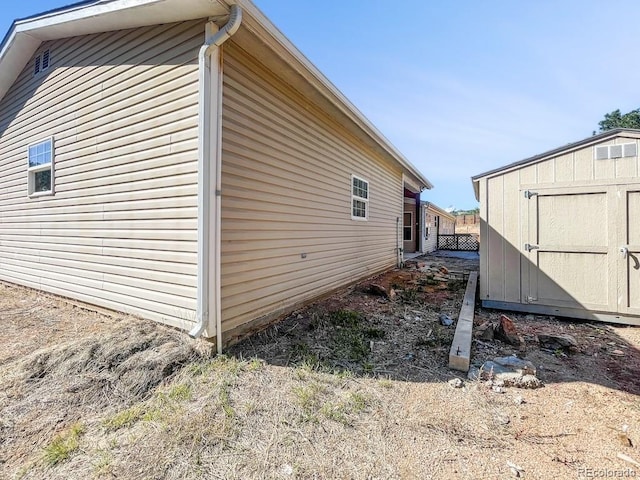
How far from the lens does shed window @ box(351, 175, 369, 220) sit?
6902 mm

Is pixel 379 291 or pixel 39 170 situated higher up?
pixel 39 170

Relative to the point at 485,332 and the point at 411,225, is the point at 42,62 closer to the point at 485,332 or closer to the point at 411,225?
the point at 485,332

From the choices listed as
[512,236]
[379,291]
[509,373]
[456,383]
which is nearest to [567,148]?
[512,236]

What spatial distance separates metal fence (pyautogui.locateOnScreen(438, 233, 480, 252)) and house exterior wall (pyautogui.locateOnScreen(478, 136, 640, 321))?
1463cm

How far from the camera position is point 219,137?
10.6ft

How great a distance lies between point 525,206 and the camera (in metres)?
4.89

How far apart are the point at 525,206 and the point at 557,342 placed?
2197 millimetres

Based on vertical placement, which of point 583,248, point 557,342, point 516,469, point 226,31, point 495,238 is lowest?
point 516,469

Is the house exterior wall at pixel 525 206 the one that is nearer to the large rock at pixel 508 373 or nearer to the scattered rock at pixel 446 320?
the scattered rock at pixel 446 320

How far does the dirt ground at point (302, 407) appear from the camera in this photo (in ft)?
6.06

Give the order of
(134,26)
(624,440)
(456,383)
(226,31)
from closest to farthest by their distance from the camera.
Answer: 1. (624,440)
2. (456,383)
3. (226,31)
4. (134,26)

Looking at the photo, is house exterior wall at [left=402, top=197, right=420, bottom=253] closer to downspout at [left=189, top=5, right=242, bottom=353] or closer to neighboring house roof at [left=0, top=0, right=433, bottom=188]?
neighboring house roof at [left=0, top=0, right=433, bottom=188]

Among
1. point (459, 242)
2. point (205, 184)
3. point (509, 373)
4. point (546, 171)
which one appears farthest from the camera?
point (459, 242)

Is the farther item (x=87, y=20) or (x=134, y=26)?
(x=87, y=20)
